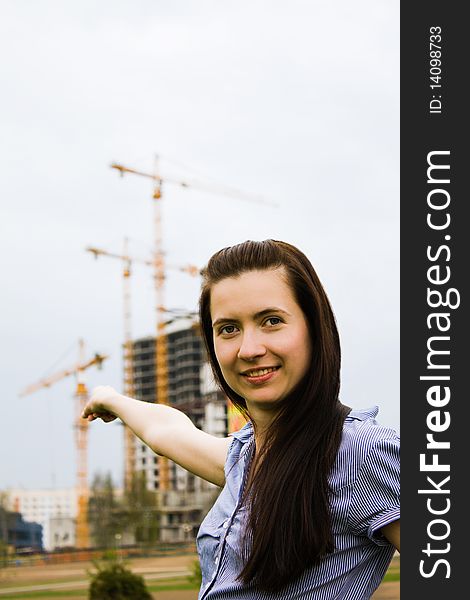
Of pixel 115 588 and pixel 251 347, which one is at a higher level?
pixel 251 347

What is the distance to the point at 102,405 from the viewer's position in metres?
2.34

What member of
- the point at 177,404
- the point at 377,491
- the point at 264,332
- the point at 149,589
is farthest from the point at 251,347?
the point at 177,404

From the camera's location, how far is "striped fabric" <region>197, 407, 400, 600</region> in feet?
4.89

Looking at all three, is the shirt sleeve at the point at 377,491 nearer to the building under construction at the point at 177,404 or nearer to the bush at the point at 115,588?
the bush at the point at 115,588

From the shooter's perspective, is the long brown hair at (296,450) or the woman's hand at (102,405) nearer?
the long brown hair at (296,450)

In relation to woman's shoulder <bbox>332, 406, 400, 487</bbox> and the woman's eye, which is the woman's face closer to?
the woman's eye

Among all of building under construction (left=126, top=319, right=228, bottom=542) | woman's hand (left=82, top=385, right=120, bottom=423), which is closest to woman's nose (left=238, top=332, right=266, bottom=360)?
woman's hand (left=82, top=385, right=120, bottom=423)

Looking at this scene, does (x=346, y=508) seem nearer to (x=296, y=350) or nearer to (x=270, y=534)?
(x=270, y=534)

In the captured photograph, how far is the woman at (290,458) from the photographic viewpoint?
150 cm

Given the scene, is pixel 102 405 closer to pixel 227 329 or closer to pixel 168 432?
pixel 168 432

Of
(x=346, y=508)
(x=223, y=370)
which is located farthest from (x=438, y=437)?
(x=223, y=370)

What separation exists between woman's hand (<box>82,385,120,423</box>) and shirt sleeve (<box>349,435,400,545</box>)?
0.95 metres

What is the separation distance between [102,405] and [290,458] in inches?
34.2

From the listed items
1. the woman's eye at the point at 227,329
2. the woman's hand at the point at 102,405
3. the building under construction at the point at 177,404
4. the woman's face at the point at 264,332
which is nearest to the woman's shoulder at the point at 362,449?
the woman's face at the point at 264,332
